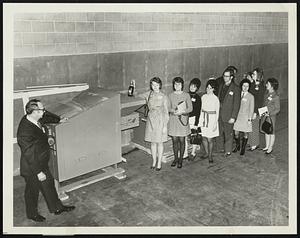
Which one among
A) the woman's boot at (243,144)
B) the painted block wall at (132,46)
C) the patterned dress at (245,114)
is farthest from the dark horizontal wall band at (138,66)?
the woman's boot at (243,144)

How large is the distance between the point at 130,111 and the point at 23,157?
6.60ft

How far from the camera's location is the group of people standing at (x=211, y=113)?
5320 mm

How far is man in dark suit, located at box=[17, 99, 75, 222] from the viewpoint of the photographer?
13.4ft

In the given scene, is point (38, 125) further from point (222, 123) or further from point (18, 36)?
point (222, 123)

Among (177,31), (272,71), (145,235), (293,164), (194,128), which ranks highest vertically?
(177,31)

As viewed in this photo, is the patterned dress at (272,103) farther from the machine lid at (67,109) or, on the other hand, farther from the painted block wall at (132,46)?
the machine lid at (67,109)

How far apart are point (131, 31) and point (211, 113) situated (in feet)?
6.26

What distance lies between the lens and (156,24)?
20.4ft

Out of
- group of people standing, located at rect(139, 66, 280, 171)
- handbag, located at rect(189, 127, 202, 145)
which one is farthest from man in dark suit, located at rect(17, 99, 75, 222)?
handbag, located at rect(189, 127, 202, 145)

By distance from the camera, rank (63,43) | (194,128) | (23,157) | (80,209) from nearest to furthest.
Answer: (23,157) < (80,209) < (63,43) < (194,128)

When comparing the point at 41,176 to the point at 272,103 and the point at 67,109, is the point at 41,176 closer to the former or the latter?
the point at 67,109

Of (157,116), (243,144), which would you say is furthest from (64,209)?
(243,144)

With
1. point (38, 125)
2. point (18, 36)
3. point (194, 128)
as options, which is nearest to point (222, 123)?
point (194, 128)

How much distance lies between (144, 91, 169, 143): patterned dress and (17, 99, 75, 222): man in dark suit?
1461 mm
